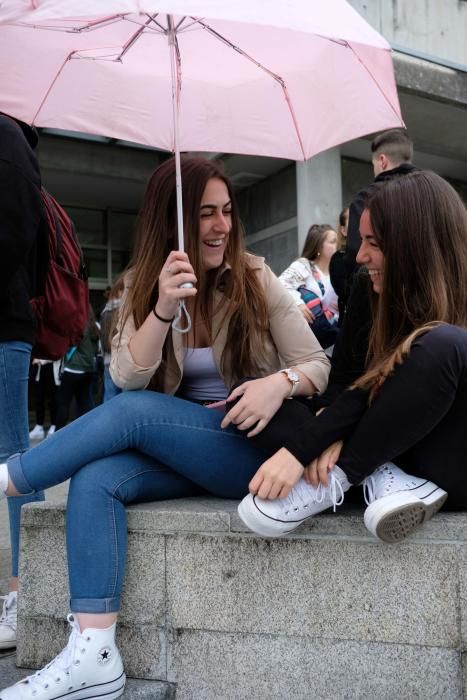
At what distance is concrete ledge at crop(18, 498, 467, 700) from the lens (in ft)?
6.55

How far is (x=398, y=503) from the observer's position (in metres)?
1.84

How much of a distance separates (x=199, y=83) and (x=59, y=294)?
104 cm

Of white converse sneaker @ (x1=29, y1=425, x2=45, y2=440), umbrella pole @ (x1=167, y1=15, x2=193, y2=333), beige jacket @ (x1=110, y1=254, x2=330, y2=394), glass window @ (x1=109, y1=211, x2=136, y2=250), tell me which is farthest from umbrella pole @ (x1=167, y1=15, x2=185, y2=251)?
glass window @ (x1=109, y1=211, x2=136, y2=250)

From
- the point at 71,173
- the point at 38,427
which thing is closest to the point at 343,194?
the point at 71,173

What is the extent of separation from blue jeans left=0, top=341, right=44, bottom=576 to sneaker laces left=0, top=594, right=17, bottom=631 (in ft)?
0.40

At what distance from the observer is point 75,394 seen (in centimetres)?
888

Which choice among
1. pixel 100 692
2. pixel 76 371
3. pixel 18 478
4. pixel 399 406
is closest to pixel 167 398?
pixel 18 478

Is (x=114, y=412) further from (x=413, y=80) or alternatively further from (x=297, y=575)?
(x=413, y=80)

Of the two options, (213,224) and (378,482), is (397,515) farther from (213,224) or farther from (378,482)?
(213,224)

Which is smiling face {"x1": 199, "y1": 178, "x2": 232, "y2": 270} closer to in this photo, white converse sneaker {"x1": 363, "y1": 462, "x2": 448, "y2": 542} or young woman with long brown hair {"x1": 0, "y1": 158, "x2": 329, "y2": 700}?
young woman with long brown hair {"x1": 0, "y1": 158, "x2": 329, "y2": 700}

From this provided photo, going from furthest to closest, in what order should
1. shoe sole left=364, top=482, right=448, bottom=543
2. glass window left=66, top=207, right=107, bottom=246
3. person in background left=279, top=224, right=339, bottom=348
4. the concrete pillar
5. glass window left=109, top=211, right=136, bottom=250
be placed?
glass window left=109, top=211, right=136, bottom=250 < glass window left=66, top=207, right=107, bottom=246 < the concrete pillar < person in background left=279, top=224, right=339, bottom=348 < shoe sole left=364, top=482, right=448, bottom=543

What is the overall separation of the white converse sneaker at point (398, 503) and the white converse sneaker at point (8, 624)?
1.35 meters

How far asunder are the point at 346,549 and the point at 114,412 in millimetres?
785

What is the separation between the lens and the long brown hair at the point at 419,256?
2047 millimetres
